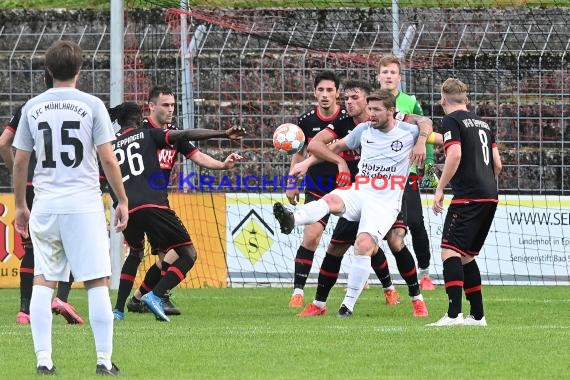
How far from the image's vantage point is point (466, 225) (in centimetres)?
995

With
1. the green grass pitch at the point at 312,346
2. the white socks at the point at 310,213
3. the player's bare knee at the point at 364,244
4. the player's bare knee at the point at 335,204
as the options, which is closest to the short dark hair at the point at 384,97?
the player's bare knee at the point at 335,204

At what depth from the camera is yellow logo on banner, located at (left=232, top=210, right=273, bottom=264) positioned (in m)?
16.0

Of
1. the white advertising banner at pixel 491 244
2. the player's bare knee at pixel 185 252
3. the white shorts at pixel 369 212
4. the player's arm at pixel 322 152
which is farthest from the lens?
the white advertising banner at pixel 491 244

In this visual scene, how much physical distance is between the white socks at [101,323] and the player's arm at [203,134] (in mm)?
1953

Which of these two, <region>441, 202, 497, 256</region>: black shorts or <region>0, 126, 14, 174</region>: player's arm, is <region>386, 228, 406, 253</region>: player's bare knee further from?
<region>0, 126, 14, 174</region>: player's arm

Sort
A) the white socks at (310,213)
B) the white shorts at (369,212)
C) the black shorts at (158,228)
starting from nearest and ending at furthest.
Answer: the white socks at (310,213)
the white shorts at (369,212)
the black shorts at (158,228)

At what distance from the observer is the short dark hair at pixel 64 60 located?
23.1ft

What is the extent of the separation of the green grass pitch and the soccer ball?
59.9 inches

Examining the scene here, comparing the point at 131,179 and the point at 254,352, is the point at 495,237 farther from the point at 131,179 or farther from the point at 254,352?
the point at 254,352

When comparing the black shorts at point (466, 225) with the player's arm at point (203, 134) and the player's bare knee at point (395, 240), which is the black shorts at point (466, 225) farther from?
the player's arm at point (203, 134)

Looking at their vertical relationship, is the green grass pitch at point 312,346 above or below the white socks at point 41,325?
below

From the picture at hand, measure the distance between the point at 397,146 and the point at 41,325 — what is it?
451 centimetres

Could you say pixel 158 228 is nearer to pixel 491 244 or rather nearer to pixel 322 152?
pixel 322 152

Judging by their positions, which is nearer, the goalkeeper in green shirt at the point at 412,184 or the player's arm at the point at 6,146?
the player's arm at the point at 6,146
